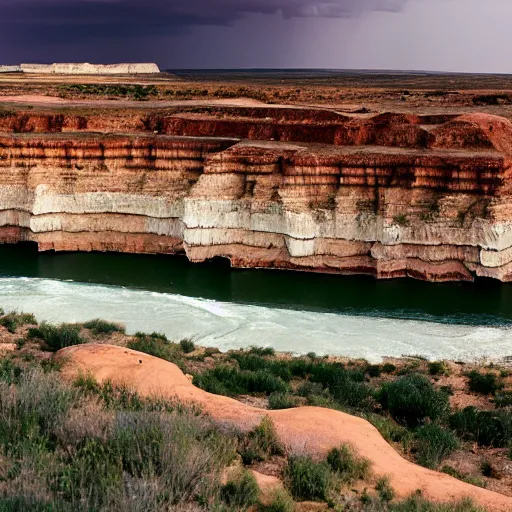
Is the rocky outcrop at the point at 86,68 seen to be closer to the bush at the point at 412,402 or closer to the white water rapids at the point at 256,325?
the white water rapids at the point at 256,325

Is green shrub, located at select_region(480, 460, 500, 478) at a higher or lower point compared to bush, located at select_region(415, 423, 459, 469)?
lower

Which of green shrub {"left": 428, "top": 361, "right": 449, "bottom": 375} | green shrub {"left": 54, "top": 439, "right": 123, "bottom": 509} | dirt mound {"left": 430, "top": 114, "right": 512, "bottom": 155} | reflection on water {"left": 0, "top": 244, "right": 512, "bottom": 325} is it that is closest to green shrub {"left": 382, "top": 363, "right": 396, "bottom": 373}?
green shrub {"left": 428, "top": 361, "right": 449, "bottom": 375}

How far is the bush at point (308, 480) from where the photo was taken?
6652mm

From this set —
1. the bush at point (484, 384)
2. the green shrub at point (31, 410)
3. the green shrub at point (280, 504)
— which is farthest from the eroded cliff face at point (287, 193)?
the green shrub at point (280, 504)

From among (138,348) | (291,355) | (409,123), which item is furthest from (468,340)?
(409,123)

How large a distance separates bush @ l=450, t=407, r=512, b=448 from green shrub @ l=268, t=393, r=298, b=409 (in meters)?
2.56

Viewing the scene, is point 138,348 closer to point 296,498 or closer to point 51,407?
point 51,407

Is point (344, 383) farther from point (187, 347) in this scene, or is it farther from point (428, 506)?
point (428, 506)

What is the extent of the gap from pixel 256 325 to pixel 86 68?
14246cm

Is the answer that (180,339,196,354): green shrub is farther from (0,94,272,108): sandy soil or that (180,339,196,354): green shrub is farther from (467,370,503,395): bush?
(0,94,272,108): sandy soil

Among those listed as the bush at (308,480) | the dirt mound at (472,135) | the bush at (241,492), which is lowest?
the bush at (308,480)

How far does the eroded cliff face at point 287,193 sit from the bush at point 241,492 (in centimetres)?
1847

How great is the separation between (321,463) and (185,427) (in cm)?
157

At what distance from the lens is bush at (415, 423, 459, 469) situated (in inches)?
355
